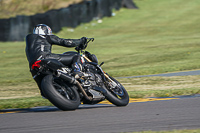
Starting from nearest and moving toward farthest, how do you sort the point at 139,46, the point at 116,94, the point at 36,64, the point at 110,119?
the point at 110,119 < the point at 36,64 < the point at 116,94 < the point at 139,46

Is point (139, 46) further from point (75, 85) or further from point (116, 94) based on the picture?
point (75, 85)

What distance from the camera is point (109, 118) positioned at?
19.4 feet

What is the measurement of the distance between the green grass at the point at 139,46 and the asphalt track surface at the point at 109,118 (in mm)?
1451

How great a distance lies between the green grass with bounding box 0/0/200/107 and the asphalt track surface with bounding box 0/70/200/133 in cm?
145

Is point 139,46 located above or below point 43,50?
below

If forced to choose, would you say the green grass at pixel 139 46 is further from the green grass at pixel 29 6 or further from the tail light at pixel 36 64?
the green grass at pixel 29 6

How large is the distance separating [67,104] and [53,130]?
1084mm

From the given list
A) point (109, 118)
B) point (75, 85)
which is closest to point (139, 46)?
point (75, 85)

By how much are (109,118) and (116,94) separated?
1.31 m

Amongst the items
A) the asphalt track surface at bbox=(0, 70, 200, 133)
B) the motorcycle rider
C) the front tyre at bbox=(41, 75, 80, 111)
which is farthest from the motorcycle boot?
the asphalt track surface at bbox=(0, 70, 200, 133)

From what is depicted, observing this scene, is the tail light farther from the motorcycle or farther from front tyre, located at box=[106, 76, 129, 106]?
front tyre, located at box=[106, 76, 129, 106]

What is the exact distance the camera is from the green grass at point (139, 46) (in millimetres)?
12930

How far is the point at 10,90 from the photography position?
10875 millimetres

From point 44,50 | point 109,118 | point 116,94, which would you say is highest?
point 44,50
